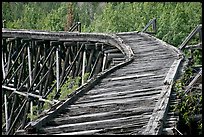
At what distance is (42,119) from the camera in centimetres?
423

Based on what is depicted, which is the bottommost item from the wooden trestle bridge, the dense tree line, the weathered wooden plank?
the dense tree line

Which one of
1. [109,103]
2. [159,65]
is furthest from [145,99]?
[159,65]

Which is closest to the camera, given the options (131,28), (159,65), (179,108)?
(179,108)

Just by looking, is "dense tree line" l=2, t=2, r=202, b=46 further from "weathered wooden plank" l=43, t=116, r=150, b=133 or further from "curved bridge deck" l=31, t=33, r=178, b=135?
"weathered wooden plank" l=43, t=116, r=150, b=133

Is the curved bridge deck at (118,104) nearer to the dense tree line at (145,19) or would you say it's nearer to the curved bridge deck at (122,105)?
the curved bridge deck at (122,105)

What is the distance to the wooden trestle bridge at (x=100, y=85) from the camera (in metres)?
4.20

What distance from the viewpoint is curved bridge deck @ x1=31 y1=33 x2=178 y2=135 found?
13.6ft

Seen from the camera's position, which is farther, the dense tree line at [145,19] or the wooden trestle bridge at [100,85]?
the dense tree line at [145,19]

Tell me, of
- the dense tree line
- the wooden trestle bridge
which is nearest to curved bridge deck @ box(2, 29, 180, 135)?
the wooden trestle bridge

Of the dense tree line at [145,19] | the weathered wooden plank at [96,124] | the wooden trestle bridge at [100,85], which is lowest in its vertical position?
the dense tree line at [145,19]

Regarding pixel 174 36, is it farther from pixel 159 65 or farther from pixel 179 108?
pixel 179 108

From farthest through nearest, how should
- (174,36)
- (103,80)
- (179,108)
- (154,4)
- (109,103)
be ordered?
(154,4) < (174,36) < (103,80) < (109,103) < (179,108)

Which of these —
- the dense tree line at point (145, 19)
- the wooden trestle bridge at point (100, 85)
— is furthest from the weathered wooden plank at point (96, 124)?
the dense tree line at point (145, 19)

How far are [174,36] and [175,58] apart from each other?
1636cm
